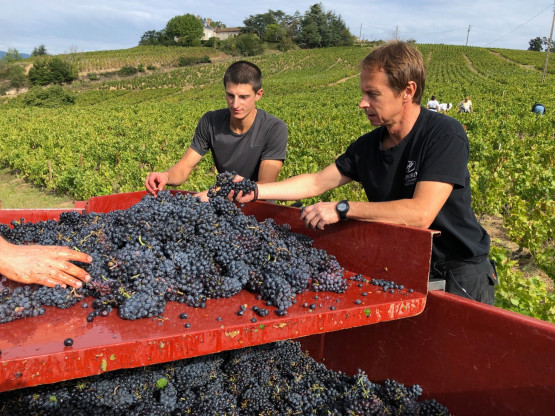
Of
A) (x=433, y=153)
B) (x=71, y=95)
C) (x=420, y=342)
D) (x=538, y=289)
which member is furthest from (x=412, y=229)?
(x=71, y=95)

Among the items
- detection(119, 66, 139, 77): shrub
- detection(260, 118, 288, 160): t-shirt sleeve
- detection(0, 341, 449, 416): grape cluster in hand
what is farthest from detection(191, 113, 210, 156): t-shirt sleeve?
detection(119, 66, 139, 77): shrub

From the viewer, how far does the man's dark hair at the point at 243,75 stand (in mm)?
3742

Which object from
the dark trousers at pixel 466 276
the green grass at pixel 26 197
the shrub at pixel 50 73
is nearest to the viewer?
the dark trousers at pixel 466 276

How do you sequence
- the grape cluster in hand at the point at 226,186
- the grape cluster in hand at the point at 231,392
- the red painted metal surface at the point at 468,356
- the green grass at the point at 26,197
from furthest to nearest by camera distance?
the green grass at the point at 26,197 → the grape cluster in hand at the point at 226,186 → the grape cluster in hand at the point at 231,392 → the red painted metal surface at the point at 468,356

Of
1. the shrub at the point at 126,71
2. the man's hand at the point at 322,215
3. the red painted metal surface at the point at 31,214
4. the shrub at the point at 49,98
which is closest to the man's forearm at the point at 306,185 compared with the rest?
the man's hand at the point at 322,215

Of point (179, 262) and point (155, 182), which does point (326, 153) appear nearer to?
point (155, 182)

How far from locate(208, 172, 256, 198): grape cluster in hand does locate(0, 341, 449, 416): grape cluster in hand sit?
3.31ft

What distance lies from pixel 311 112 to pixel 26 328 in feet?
79.8

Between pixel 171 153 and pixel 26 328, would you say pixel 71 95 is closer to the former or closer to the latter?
pixel 171 153

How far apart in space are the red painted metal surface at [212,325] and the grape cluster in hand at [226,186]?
0.72m

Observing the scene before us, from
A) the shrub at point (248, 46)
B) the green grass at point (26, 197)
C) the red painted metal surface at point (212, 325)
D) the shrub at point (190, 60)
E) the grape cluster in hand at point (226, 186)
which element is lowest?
the green grass at point (26, 197)

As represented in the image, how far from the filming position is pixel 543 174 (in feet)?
24.9

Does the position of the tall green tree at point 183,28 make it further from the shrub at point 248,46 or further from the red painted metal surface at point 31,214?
the red painted metal surface at point 31,214

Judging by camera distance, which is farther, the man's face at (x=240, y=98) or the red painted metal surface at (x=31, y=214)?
the man's face at (x=240, y=98)
